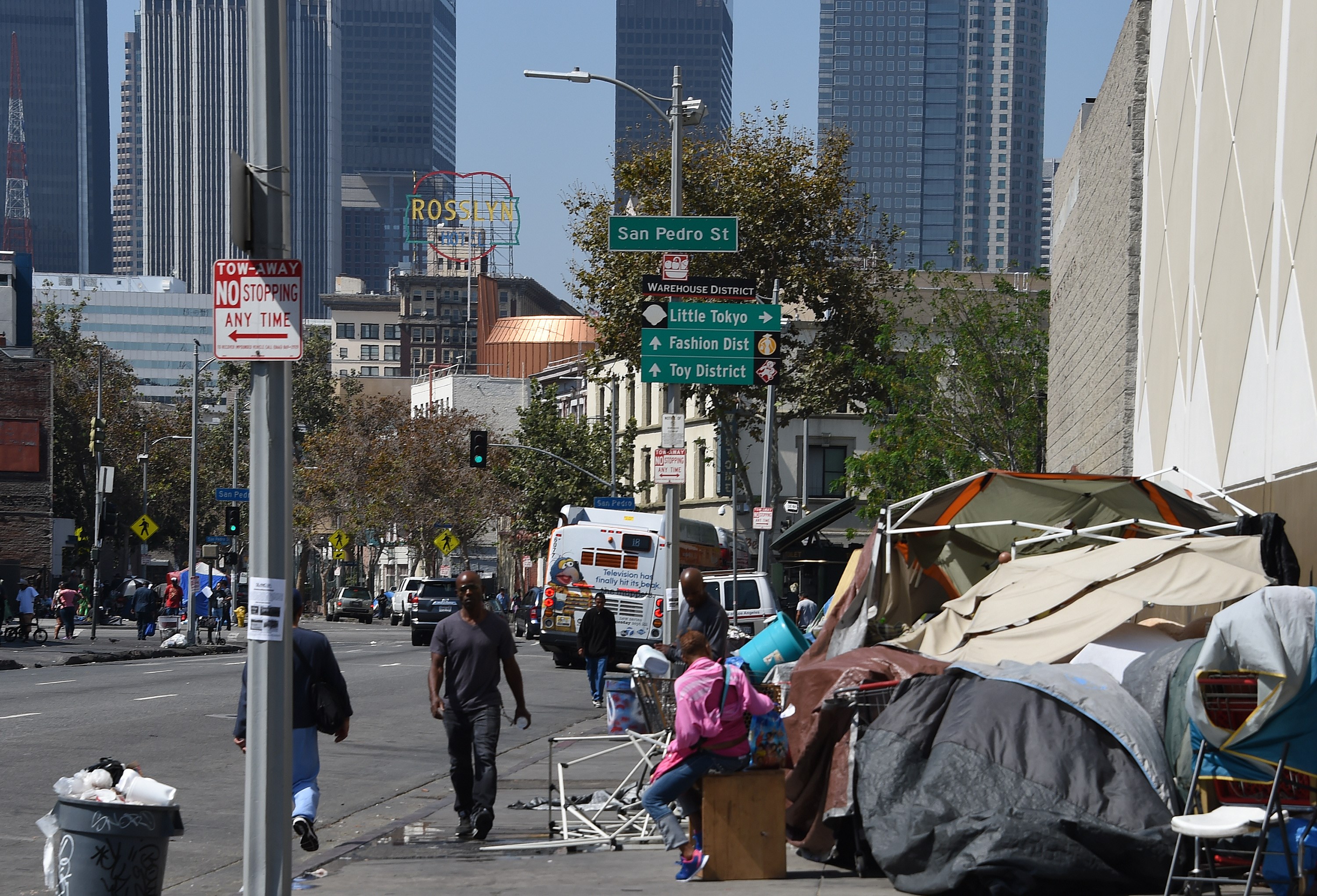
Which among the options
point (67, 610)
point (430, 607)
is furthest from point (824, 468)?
point (67, 610)

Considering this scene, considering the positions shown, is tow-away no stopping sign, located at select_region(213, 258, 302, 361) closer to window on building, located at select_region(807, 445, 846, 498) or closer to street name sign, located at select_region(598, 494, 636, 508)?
street name sign, located at select_region(598, 494, 636, 508)

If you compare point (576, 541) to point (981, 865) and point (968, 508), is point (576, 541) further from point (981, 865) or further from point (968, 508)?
point (981, 865)

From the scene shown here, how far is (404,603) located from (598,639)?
1798 inches

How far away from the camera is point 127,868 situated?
691 cm

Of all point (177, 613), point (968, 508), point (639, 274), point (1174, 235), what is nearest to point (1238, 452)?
point (968, 508)

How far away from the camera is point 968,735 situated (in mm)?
8234

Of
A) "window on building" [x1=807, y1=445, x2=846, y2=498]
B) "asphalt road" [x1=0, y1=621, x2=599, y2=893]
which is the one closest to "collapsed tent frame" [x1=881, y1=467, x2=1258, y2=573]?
"asphalt road" [x1=0, y1=621, x2=599, y2=893]

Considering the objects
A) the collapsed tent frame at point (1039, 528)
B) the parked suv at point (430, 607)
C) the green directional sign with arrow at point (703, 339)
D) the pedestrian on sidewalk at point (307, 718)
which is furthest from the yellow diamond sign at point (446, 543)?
the pedestrian on sidewalk at point (307, 718)

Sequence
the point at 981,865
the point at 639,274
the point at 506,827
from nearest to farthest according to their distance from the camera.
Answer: the point at 981,865 → the point at 506,827 → the point at 639,274

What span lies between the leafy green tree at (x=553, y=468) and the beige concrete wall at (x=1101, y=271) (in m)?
36.6

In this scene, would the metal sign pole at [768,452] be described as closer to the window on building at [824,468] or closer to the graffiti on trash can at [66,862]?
the window on building at [824,468]

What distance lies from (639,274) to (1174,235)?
22734 millimetres

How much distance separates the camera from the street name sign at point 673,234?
55.3ft

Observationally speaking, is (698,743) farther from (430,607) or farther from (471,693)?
(430,607)
